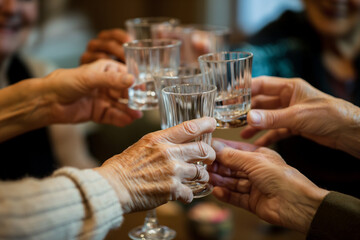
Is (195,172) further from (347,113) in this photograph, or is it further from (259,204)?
(347,113)

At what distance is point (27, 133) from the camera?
177 cm

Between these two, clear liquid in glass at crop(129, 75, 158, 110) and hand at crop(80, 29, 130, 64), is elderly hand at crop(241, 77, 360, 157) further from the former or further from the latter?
hand at crop(80, 29, 130, 64)

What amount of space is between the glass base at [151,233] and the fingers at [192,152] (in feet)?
0.68

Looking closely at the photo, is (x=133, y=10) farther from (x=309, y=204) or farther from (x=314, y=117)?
(x=309, y=204)

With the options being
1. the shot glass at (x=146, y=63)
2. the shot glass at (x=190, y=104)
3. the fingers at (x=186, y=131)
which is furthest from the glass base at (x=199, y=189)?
the shot glass at (x=146, y=63)

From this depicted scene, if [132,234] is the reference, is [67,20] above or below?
above

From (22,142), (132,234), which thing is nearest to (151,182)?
(132,234)

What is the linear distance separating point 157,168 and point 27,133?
1048mm

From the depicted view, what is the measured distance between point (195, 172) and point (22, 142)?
1.05 m

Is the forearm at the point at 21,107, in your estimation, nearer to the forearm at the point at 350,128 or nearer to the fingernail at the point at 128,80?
the fingernail at the point at 128,80

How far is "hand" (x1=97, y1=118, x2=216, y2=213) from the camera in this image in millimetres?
861

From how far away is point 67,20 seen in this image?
322 cm

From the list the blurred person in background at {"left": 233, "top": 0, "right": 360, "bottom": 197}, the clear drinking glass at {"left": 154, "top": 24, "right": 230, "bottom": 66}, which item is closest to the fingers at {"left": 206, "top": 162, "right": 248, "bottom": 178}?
the clear drinking glass at {"left": 154, "top": 24, "right": 230, "bottom": 66}

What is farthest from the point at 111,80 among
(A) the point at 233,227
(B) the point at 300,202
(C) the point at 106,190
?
(A) the point at 233,227
